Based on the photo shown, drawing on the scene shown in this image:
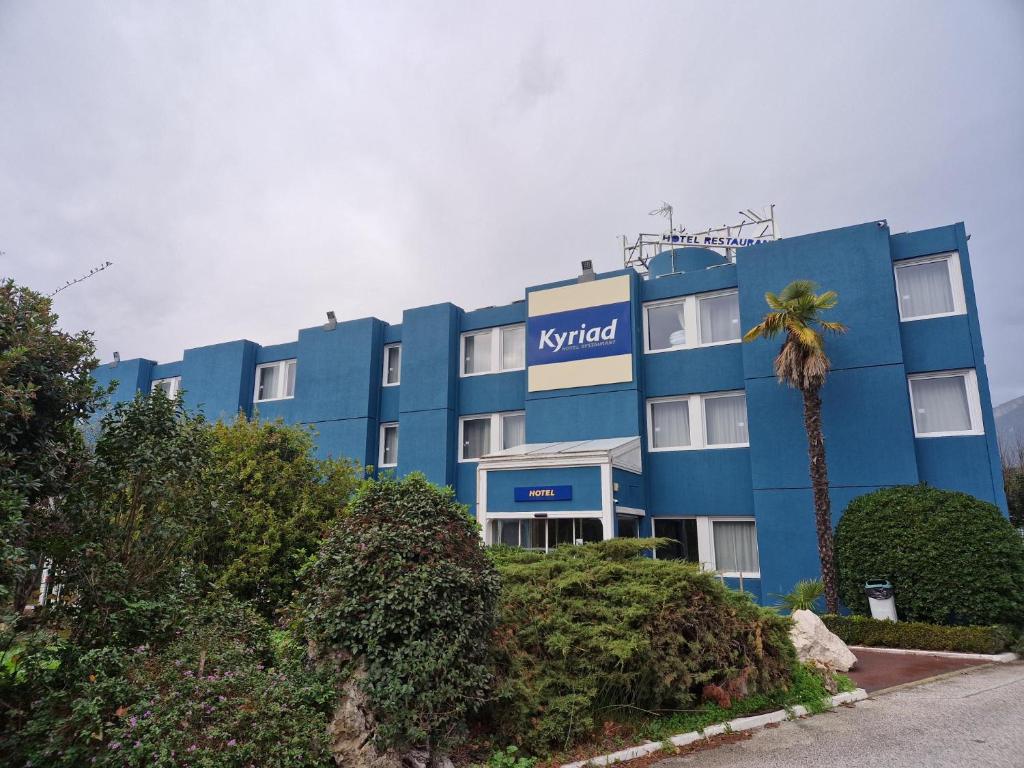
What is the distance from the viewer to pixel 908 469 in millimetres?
15844

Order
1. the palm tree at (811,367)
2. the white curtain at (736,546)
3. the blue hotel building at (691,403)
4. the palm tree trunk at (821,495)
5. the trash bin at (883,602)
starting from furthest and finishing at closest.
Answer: the white curtain at (736,546) → the blue hotel building at (691,403) → the palm tree at (811,367) → the palm tree trunk at (821,495) → the trash bin at (883,602)

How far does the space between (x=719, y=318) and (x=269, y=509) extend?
14.6m

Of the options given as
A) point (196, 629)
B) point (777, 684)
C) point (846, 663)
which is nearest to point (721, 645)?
point (777, 684)

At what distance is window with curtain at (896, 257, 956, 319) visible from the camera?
16797 millimetres

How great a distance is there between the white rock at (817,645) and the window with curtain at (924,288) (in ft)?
34.0

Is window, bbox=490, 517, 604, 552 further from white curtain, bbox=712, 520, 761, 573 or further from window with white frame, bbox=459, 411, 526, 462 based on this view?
window with white frame, bbox=459, 411, 526, 462

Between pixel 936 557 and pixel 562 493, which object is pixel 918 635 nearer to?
pixel 936 557

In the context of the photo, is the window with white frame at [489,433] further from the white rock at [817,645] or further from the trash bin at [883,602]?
the white rock at [817,645]

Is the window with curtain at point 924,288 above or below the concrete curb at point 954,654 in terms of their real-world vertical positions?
above

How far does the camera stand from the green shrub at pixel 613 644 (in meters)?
6.76

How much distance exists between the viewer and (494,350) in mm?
23688

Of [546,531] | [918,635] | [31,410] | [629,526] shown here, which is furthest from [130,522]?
[629,526]

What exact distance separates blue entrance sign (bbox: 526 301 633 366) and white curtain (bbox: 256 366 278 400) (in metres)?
13.0

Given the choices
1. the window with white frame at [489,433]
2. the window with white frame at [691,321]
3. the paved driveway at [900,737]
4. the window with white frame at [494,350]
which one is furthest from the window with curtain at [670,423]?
the paved driveway at [900,737]
